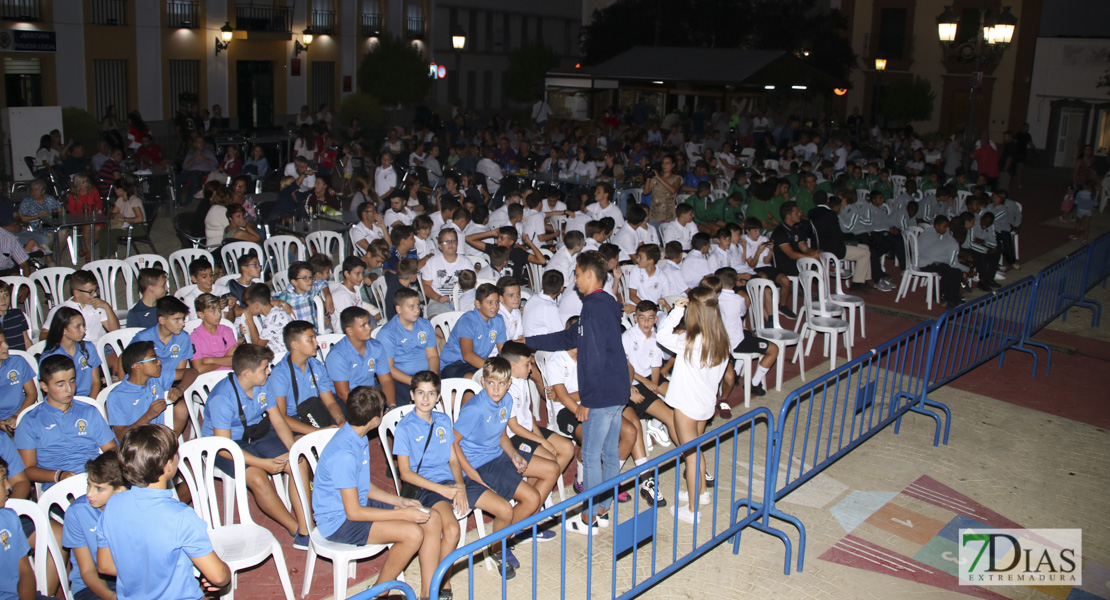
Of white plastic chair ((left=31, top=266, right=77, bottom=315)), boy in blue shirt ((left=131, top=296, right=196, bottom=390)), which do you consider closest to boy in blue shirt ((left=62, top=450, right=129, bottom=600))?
boy in blue shirt ((left=131, top=296, right=196, bottom=390))

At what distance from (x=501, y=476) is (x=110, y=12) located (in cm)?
2336

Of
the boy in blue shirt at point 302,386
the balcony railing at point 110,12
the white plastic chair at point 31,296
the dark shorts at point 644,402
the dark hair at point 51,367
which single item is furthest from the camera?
the balcony railing at point 110,12

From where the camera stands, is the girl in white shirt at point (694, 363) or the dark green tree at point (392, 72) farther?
the dark green tree at point (392, 72)

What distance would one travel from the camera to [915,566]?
5406 millimetres

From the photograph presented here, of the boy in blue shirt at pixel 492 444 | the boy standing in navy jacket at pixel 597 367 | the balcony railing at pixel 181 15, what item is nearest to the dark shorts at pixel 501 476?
the boy in blue shirt at pixel 492 444

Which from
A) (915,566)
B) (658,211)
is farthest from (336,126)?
(915,566)

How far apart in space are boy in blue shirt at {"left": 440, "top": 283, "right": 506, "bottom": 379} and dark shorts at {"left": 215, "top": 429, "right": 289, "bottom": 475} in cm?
149

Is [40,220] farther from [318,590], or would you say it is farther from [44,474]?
[318,590]

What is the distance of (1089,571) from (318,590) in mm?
4609

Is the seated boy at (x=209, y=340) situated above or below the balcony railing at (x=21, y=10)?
below

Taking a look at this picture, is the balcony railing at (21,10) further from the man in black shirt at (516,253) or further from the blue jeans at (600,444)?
the blue jeans at (600,444)

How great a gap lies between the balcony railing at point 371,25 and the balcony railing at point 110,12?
341 inches

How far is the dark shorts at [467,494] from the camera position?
15.9 ft

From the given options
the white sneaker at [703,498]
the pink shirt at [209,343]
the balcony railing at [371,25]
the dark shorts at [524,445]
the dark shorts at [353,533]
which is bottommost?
the white sneaker at [703,498]
